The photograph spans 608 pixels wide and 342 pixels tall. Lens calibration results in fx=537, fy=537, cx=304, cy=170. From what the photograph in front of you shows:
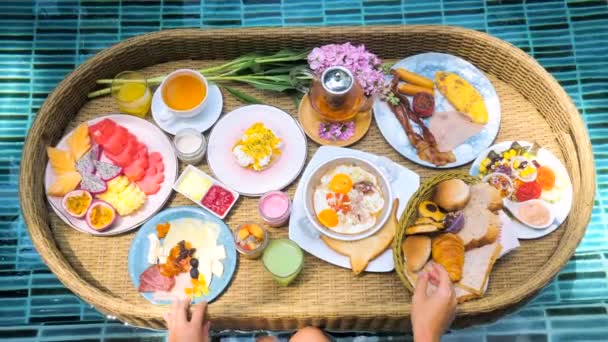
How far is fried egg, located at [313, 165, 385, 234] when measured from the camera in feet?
5.14

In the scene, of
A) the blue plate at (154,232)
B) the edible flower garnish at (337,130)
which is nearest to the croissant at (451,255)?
the edible flower garnish at (337,130)

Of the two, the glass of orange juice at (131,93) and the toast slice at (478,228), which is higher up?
the glass of orange juice at (131,93)

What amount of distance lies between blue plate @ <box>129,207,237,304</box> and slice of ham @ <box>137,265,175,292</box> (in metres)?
0.01

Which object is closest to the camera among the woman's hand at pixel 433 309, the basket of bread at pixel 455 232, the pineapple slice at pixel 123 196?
the woman's hand at pixel 433 309

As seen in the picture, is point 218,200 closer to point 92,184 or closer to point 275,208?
point 275,208

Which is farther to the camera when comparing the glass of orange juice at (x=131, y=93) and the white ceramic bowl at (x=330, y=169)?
the glass of orange juice at (x=131, y=93)

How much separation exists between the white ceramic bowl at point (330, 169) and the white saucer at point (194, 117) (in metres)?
0.38

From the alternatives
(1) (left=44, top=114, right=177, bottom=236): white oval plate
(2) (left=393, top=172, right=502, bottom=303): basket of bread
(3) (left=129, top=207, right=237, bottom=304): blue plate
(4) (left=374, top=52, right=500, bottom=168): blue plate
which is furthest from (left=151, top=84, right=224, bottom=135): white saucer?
(2) (left=393, top=172, right=502, bottom=303): basket of bread

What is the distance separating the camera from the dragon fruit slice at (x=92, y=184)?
5.29 feet

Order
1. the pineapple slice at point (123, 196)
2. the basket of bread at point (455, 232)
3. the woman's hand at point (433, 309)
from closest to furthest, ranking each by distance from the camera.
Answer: the woman's hand at point (433, 309)
the basket of bread at point (455, 232)
the pineapple slice at point (123, 196)

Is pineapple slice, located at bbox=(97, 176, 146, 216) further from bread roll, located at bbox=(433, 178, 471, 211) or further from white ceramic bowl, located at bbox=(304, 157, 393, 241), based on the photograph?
bread roll, located at bbox=(433, 178, 471, 211)

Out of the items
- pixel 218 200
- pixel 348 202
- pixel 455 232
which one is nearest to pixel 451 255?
pixel 455 232

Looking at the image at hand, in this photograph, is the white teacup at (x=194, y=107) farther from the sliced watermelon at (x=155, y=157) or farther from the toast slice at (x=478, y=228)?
the toast slice at (x=478, y=228)

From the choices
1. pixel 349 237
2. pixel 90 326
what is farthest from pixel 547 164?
pixel 90 326
